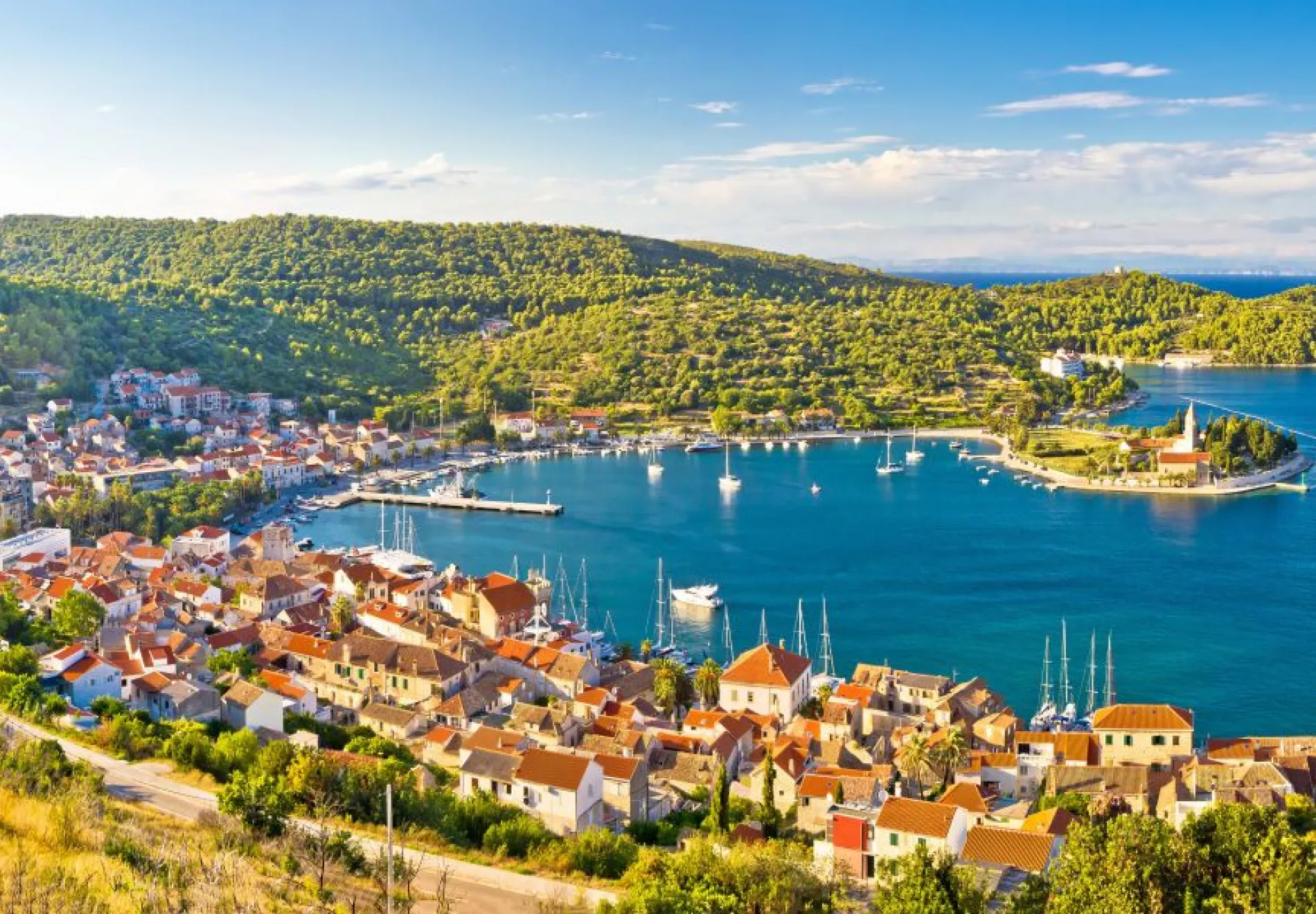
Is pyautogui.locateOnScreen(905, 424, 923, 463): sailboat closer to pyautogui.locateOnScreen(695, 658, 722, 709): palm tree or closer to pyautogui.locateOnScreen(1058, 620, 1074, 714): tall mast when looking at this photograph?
pyautogui.locateOnScreen(1058, 620, 1074, 714): tall mast

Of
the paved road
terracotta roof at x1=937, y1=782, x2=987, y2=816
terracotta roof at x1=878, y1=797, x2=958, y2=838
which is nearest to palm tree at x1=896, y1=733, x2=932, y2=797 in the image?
terracotta roof at x1=937, y1=782, x2=987, y2=816

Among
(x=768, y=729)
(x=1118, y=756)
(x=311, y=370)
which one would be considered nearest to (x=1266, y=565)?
(x=1118, y=756)

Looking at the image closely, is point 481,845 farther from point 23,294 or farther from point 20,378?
point 23,294

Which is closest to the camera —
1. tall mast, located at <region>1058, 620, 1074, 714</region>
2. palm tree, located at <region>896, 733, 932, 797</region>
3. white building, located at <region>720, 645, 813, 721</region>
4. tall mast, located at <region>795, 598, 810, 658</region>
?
palm tree, located at <region>896, 733, 932, 797</region>

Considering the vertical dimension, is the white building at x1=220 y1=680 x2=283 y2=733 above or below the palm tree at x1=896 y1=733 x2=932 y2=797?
above

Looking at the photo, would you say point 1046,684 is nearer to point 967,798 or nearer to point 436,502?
point 967,798
